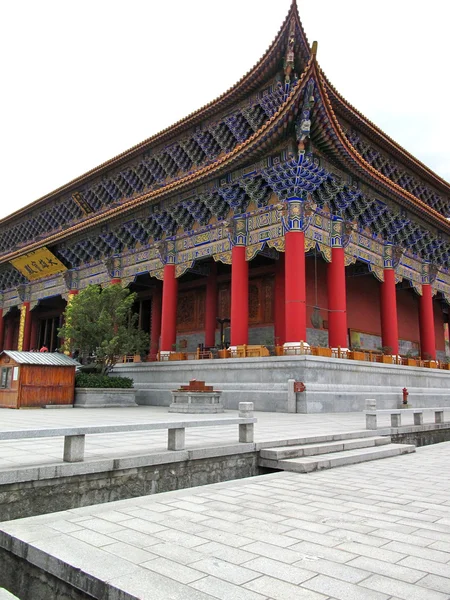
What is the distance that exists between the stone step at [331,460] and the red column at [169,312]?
13.0 metres

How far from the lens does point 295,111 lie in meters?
15.4

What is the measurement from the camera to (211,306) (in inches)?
896

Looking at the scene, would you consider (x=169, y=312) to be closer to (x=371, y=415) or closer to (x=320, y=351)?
(x=320, y=351)

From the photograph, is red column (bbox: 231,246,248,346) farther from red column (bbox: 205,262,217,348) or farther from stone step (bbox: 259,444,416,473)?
stone step (bbox: 259,444,416,473)

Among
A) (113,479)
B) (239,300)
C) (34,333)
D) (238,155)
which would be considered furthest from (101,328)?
(34,333)

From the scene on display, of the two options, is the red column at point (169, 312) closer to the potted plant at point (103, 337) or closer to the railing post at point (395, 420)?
the potted plant at point (103, 337)

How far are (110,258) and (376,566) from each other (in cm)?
2232

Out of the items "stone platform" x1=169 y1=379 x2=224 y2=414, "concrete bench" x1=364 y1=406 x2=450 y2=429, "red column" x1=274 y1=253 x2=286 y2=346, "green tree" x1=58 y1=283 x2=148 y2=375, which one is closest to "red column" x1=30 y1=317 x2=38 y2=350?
"green tree" x1=58 y1=283 x2=148 y2=375

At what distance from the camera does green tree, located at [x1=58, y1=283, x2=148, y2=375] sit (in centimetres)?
1781

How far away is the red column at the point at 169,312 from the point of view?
793 inches

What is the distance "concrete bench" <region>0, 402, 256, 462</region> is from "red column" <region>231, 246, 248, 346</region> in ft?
34.1

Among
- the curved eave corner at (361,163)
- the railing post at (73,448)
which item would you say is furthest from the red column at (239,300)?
the railing post at (73,448)

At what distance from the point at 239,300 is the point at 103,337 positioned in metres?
5.14

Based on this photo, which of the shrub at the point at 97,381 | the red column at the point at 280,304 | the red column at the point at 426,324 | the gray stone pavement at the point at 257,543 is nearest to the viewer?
the gray stone pavement at the point at 257,543
